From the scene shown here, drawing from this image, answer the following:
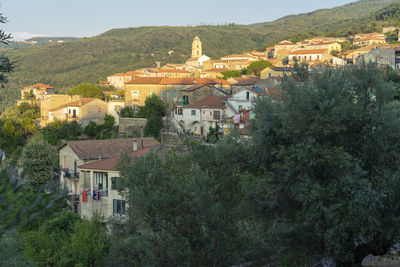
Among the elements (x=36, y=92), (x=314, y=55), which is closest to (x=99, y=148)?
(x=36, y=92)

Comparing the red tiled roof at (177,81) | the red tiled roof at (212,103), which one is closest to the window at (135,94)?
→ the red tiled roof at (177,81)

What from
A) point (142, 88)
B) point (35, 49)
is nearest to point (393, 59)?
point (142, 88)

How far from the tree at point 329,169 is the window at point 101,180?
13584 mm

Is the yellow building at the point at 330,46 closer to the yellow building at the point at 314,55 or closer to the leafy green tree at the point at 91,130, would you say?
the yellow building at the point at 314,55

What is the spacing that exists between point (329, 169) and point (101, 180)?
16.2 meters

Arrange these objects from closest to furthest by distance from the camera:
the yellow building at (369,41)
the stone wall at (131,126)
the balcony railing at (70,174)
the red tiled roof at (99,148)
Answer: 1. the balcony railing at (70,174)
2. the red tiled roof at (99,148)
3. the stone wall at (131,126)
4. the yellow building at (369,41)

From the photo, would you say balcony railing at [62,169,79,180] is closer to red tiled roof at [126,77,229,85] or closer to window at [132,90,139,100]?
red tiled roof at [126,77,229,85]

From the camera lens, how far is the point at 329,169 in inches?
438

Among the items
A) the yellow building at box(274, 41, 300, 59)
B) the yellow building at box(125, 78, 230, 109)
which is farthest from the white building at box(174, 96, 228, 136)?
the yellow building at box(274, 41, 300, 59)

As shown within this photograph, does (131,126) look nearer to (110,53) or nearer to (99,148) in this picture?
(99,148)

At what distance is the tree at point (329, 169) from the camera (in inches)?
416

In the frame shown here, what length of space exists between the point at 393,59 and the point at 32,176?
47843 mm

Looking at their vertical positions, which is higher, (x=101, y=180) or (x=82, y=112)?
(x=82, y=112)

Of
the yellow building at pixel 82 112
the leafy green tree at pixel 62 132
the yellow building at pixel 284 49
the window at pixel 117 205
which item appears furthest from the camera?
the yellow building at pixel 284 49
